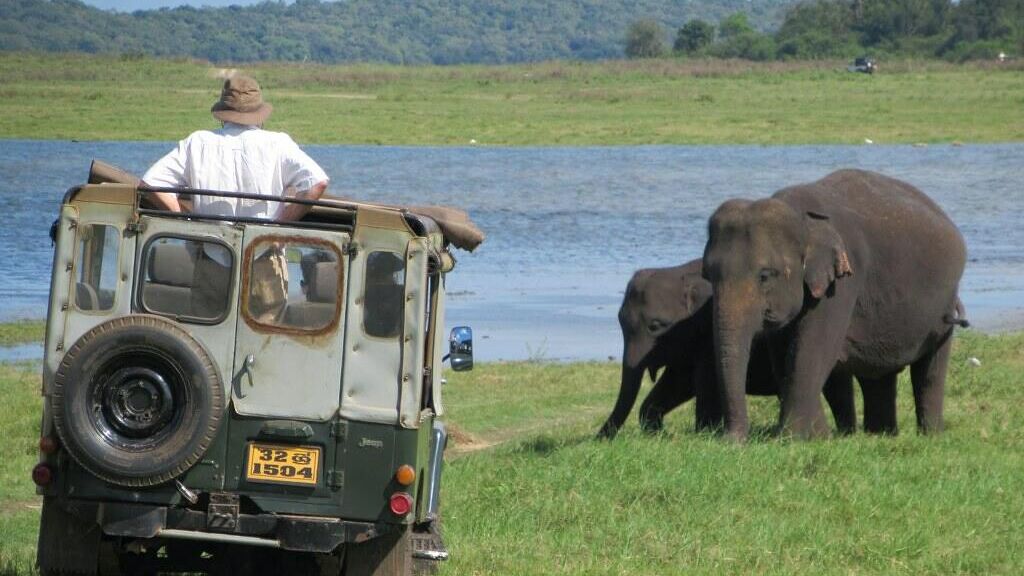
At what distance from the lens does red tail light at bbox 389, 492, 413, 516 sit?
239 inches

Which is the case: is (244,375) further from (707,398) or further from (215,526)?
(707,398)

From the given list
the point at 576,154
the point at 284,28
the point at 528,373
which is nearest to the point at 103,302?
the point at 528,373

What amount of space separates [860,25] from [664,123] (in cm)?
6003

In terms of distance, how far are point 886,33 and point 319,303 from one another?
99441mm

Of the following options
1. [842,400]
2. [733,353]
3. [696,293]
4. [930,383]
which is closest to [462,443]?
[696,293]

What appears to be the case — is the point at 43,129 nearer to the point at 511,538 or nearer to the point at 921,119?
the point at 921,119

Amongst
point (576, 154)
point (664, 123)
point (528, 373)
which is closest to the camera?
point (528, 373)

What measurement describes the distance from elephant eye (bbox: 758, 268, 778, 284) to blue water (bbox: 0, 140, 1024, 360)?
645cm

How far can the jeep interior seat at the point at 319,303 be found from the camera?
20.2 feet

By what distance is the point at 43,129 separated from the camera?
1756 inches

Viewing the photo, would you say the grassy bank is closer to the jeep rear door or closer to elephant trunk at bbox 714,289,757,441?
elephant trunk at bbox 714,289,757,441

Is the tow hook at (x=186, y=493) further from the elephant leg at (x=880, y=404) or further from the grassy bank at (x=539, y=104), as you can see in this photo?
the grassy bank at (x=539, y=104)

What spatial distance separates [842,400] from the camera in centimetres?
1246

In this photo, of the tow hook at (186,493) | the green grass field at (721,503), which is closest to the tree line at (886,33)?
the green grass field at (721,503)
